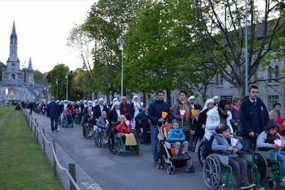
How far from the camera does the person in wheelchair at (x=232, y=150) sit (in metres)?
9.27

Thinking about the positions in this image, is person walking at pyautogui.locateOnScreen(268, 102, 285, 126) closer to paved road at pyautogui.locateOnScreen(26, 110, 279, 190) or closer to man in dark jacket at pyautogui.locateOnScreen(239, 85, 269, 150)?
paved road at pyautogui.locateOnScreen(26, 110, 279, 190)

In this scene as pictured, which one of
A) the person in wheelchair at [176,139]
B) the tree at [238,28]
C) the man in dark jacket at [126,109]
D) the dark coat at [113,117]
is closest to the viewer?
the person in wheelchair at [176,139]

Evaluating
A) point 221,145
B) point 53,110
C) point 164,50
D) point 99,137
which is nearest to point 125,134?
point 99,137

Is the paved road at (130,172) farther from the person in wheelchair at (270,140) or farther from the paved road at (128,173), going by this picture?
the person in wheelchair at (270,140)

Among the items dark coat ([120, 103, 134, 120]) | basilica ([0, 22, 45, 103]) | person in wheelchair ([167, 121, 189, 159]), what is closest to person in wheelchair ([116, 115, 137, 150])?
dark coat ([120, 103, 134, 120])

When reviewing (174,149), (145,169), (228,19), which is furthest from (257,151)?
(228,19)

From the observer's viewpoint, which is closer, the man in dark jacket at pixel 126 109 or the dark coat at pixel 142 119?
the man in dark jacket at pixel 126 109

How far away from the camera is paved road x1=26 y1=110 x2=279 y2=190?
1041 centimetres

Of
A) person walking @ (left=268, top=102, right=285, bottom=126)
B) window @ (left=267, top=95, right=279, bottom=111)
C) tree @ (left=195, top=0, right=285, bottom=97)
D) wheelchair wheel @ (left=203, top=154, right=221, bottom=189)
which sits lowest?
wheelchair wheel @ (left=203, top=154, right=221, bottom=189)

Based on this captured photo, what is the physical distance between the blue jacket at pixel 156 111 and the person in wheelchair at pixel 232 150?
3.04 metres

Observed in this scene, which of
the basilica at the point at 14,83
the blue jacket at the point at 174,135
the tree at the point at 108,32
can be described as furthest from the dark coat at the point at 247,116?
the basilica at the point at 14,83

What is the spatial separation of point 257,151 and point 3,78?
183321 mm

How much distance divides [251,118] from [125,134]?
6.21 meters

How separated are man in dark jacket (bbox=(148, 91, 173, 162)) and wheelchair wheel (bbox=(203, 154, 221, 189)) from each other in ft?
9.81
